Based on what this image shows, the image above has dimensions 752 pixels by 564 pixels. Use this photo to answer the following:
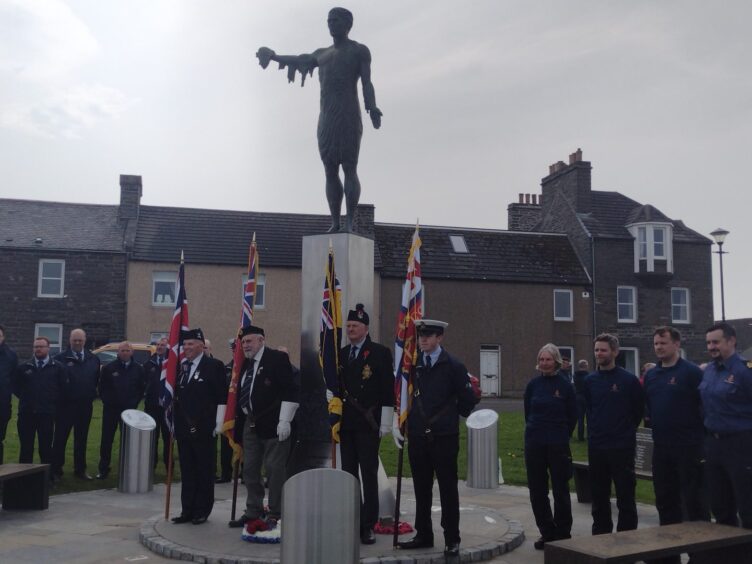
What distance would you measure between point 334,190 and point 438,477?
149 inches

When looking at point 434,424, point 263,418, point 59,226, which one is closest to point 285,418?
point 263,418

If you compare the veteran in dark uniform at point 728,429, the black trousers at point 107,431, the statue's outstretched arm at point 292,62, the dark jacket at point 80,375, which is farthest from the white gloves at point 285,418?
the black trousers at point 107,431

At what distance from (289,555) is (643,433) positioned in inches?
260

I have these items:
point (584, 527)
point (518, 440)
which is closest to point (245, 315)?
point (584, 527)

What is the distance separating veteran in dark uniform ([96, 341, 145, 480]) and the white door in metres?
24.0

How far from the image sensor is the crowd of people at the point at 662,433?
6562mm

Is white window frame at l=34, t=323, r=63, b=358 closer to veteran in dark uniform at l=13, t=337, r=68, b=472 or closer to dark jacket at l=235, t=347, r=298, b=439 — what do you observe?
veteran in dark uniform at l=13, t=337, r=68, b=472

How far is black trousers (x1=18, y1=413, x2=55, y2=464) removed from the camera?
10.8 metres

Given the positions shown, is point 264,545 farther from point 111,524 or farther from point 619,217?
point 619,217

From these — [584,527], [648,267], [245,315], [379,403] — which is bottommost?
[584,527]

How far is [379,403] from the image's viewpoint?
7531 mm

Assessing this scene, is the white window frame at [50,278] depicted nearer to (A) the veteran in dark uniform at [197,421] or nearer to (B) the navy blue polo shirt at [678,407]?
(A) the veteran in dark uniform at [197,421]

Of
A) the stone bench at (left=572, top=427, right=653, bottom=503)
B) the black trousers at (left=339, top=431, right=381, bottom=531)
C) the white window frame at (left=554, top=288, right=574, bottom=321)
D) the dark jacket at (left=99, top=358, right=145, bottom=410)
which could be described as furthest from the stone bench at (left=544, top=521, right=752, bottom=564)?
the white window frame at (left=554, top=288, right=574, bottom=321)

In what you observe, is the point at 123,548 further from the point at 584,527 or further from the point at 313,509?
the point at 584,527
